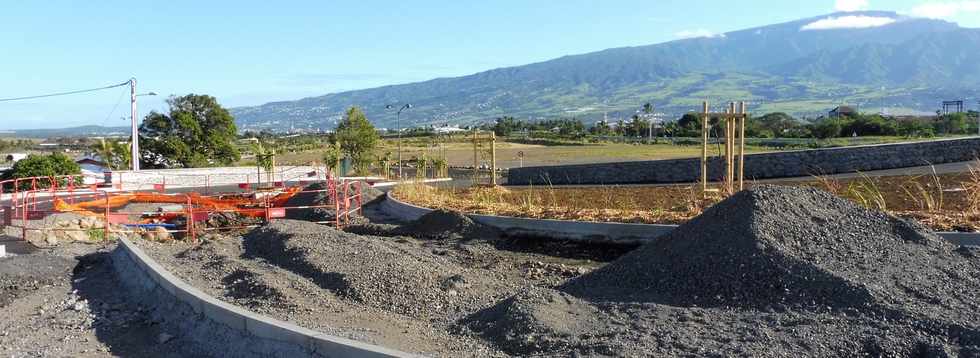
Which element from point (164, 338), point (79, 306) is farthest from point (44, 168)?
point (164, 338)

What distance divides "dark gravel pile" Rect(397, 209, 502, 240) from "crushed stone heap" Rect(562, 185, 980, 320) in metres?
5.73

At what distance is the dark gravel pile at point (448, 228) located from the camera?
46.3 ft

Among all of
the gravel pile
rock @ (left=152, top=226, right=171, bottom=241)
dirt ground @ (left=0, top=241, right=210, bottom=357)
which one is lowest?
dirt ground @ (left=0, top=241, right=210, bottom=357)

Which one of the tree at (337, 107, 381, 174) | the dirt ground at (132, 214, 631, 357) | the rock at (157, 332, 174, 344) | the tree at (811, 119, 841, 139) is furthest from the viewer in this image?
the tree at (811, 119, 841, 139)

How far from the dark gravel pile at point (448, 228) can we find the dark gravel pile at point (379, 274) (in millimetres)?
2040

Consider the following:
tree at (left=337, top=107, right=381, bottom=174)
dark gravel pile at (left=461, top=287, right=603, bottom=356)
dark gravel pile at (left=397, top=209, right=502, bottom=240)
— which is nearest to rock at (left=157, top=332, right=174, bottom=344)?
dark gravel pile at (left=461, top=287, right=603, bottom=356)

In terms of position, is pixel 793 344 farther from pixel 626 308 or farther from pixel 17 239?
pixel 17 239

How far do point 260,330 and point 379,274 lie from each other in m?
2.30

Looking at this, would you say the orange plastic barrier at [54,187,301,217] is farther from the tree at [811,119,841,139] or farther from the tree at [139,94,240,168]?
the tree at [811,119,841,139]

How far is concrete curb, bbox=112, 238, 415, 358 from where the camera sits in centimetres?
582

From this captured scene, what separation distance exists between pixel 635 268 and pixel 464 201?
34.1ft

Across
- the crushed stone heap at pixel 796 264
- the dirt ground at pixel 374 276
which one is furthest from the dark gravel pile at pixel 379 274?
the crushed stone heap at pixel 796 264

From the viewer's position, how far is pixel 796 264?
728 centimetres

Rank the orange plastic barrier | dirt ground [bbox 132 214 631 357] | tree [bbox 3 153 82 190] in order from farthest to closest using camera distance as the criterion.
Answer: tree [bbox 3 153 82 190], the orange plastic barrier, dirt ground [bbox 132 214 631 357]
